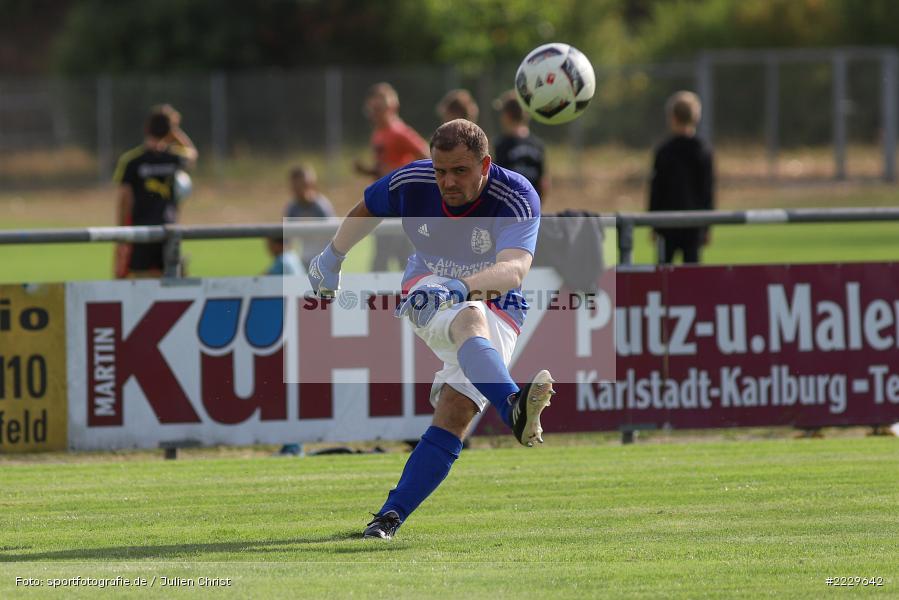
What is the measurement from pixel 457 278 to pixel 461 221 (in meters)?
0.28

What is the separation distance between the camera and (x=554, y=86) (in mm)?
9023

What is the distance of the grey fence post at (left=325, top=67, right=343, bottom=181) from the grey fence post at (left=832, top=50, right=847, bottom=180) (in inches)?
482

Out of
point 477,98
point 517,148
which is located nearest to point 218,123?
point 477,98

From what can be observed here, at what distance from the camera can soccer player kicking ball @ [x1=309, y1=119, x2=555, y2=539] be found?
616cm

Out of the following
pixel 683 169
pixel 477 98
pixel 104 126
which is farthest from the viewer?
pixel 104 126

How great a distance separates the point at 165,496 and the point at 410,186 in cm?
236

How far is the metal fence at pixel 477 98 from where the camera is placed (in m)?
33.8

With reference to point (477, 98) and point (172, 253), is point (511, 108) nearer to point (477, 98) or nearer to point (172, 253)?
point (172, 253)

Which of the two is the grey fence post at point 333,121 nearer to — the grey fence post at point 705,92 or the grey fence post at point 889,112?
the grey fence post at point 705,92

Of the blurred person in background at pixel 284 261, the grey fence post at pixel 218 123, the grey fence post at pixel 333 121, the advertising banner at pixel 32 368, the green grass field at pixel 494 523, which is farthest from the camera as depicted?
the grey fence post at pixel 218 123

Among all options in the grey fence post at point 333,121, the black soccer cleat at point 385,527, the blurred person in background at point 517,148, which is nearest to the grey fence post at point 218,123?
the grey fence post at point 333,121

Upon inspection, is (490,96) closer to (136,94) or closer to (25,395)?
(136,94)

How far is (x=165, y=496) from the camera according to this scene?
7.73 meters

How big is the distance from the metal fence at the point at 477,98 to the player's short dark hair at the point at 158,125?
22101 millimetres
